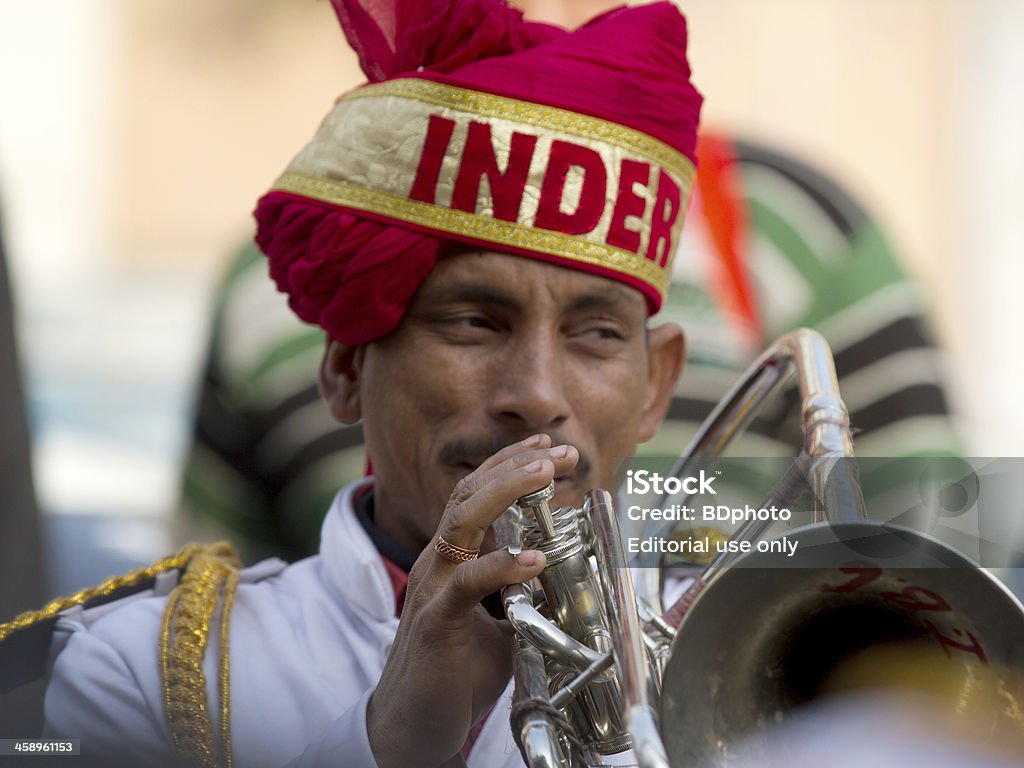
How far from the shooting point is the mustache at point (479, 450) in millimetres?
2834

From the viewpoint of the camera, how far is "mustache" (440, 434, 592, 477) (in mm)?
2834

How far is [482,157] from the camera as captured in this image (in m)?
2.89

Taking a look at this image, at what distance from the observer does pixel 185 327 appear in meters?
6.41

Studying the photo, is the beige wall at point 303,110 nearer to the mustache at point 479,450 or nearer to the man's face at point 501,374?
the man's face at point 501,374

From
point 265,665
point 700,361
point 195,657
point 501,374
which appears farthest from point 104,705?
point 700,361

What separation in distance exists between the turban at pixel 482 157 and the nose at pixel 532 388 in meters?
0.16

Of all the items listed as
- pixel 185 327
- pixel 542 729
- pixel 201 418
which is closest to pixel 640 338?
pixel 542 729

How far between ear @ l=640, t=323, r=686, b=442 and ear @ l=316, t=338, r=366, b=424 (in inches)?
21.8

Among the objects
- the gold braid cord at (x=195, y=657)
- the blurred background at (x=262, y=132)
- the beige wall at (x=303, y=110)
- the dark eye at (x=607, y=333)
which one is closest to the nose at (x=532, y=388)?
the dark eye at (x=607, y=333)

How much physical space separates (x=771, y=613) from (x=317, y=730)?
94 centimetres

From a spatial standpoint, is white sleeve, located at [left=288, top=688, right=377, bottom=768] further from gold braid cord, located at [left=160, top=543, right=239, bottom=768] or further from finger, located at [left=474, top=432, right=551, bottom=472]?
finger, located at [left=474, top=432, right=551, bottom=472]

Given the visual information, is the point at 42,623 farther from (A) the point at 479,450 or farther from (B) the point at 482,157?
(B) the point at 482,157

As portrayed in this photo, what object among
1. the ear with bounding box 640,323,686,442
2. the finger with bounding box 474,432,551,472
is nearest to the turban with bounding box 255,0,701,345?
the ear with bounding box 640,323,686,442

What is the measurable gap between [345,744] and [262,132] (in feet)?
15.4
